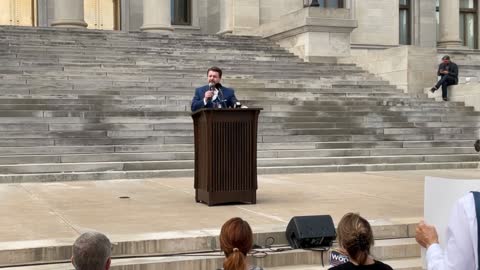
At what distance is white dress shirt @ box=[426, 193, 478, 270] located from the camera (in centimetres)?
258

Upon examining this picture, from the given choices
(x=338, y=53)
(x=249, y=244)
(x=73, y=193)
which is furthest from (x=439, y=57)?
(x=249, y=244)

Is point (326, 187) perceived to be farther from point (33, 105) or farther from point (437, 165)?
point (33, 105)

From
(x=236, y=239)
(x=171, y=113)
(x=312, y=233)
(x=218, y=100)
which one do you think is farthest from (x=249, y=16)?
(x=236, y=239)

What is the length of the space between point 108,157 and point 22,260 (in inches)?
291

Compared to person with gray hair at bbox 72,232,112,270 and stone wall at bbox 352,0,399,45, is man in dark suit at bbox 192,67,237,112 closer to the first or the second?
person with gray hair at bbox 72,232,112,270

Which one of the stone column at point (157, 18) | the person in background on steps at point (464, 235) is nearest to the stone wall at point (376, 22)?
the stone column at point (157, 18)

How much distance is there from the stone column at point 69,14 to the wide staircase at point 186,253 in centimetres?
2078

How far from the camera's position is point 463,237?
103 inches

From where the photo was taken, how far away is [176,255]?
6.48 metres

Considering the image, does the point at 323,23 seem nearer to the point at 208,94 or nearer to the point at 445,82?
the point at 445,82

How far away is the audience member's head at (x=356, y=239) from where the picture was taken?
331cm

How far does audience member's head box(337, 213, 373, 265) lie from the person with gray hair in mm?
1101

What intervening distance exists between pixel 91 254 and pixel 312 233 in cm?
373

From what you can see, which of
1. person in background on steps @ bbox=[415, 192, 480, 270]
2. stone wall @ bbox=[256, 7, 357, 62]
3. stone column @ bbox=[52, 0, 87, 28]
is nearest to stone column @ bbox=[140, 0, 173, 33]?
stone column @ bbox=[52, 0, 87, 28]
